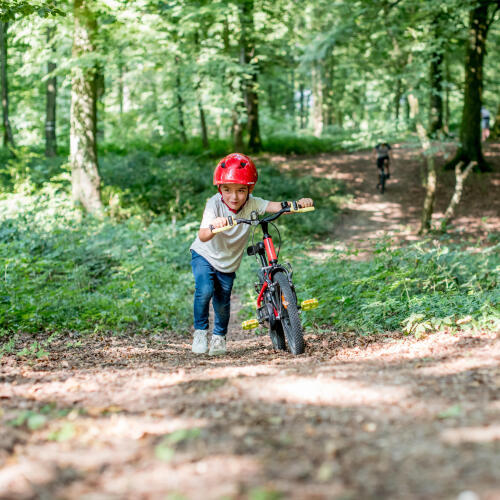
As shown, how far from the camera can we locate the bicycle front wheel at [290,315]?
497 centimetres

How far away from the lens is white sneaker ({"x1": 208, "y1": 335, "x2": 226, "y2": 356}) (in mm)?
5652

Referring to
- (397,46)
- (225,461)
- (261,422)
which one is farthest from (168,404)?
(397,46)

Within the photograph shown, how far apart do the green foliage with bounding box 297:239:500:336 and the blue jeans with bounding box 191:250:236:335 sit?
1.36 metres

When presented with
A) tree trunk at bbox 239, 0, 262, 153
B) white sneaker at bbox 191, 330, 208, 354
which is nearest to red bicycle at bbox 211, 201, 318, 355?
white sneaker at bbox 191, 330, 208, 354

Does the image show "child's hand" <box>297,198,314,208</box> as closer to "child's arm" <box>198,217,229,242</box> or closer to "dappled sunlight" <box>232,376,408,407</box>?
"child's arm" <box>198,217,229,242</box>

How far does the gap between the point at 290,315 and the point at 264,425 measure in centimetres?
228

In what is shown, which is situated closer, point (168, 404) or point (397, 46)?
point (168, 404)

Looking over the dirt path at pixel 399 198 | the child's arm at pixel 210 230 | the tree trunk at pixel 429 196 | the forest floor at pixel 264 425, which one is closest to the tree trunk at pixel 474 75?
the dirt path at pixel 399 198

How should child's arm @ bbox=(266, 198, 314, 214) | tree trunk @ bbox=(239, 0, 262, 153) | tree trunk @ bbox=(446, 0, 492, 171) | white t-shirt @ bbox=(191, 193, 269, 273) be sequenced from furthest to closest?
1. tree trunk @ bbox=(239, 0, 262, 153)
2. tree trunk @ bbox=(446, 0, 492, 171)
3. white t-shirt @ bbox=(191, 193, 269, 273)
4. child's arm @ bbox=(266, 198, 314, 214)

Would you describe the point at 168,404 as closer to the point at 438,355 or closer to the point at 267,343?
the point at 438,355

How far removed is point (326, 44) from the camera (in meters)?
17.8

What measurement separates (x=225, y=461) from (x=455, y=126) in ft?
118

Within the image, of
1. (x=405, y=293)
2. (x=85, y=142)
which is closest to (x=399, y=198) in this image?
(x=85, y=142)

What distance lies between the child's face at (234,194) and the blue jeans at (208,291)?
2.30 feet
